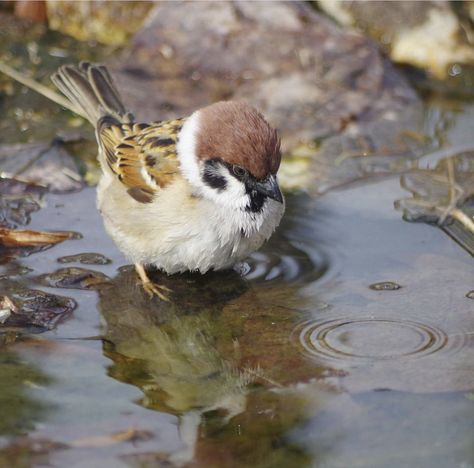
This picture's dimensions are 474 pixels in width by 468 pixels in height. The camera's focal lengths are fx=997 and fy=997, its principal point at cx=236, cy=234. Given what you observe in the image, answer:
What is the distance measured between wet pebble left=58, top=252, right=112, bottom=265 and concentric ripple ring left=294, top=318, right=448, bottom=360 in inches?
48.6

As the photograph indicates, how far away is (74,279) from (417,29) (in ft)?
13.3

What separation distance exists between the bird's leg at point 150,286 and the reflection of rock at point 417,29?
11.7 feet

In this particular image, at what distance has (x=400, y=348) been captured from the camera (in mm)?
4156

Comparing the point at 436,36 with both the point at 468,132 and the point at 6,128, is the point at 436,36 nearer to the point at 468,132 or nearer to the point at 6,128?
the point at 468,132

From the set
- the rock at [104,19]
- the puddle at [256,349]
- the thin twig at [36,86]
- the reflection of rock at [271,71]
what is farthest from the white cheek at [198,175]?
the rock at [104,19]

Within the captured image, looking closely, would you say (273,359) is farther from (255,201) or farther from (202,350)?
(255,201)

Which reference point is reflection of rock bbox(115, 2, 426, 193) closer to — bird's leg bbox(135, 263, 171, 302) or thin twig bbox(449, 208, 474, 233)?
thin twig bbox(449, 208, 474, 233)

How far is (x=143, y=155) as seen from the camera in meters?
5.11

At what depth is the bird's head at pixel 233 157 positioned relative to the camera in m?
4.48

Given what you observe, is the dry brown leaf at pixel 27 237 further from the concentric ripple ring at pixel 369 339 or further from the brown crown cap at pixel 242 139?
the concentric ripple ring at pixel 369 339

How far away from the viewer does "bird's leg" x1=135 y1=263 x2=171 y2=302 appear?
15.8ft

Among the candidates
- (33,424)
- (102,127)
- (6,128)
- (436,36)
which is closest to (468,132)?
(436,36)

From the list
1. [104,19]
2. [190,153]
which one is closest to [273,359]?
[190,153]

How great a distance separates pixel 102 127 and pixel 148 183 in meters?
0.90
